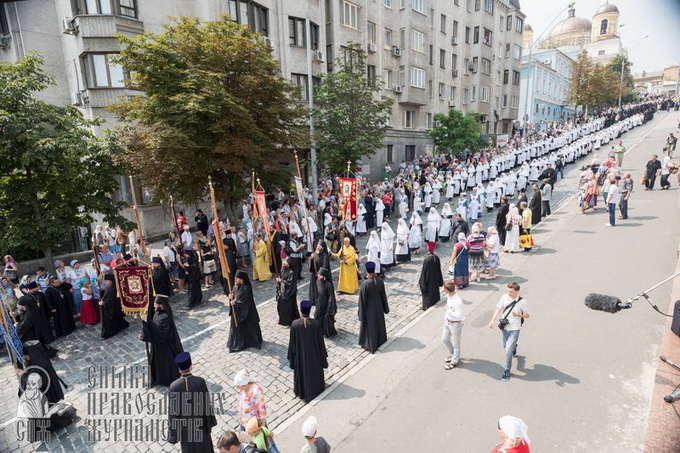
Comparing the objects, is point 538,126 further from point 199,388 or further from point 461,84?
point 199,388

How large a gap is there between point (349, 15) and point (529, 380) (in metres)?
28.0

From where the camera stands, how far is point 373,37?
98.9 feet

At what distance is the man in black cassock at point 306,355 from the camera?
670 cm

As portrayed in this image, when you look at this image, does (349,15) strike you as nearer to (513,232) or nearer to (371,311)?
(513,232)

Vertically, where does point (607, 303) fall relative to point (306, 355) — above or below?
above

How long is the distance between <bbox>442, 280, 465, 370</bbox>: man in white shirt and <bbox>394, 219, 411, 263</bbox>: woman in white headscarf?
6452 mm

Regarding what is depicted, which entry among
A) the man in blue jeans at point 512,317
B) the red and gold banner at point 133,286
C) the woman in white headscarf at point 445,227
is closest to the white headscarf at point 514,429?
the man in blue jeans at point 512,317

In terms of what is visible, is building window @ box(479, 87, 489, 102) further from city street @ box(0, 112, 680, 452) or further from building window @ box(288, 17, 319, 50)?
city street @ box(0, 112, 680, 452)

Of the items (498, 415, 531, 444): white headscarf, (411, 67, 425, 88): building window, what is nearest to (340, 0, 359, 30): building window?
(411, 67, 425, 88): building window

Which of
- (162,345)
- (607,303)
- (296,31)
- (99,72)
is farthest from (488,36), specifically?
(162,345)

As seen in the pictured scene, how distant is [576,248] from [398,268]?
6.28m

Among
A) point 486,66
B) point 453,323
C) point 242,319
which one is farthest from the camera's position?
point 486,66

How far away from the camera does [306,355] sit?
6.68m

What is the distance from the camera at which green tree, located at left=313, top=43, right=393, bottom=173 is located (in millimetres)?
19734
